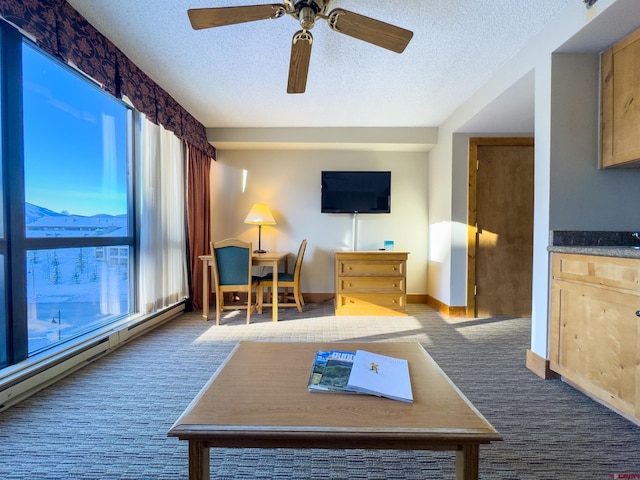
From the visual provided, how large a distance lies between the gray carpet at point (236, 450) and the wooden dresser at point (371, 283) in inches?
46.0

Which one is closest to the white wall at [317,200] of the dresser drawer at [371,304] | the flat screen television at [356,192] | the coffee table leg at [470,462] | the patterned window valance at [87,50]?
the flat screen television at [356,192]

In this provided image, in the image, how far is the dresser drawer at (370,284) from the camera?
371 cm

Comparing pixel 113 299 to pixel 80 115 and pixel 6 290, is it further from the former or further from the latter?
pixel 80 115

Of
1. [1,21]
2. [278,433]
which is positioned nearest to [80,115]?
[1,21]

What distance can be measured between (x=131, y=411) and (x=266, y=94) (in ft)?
8.94

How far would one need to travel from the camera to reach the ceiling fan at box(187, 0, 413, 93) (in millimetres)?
1475

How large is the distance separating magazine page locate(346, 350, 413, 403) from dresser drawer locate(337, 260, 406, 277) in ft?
8.10

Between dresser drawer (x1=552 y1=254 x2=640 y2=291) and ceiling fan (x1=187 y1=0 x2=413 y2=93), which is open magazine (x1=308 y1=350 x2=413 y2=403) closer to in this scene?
dresser drawer (x1=552 y1=254 x2=640 y2=291)

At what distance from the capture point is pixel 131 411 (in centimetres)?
161

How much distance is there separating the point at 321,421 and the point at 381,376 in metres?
0.32

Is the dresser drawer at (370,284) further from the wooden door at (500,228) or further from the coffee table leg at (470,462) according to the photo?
the coffee table leg at (470,462)

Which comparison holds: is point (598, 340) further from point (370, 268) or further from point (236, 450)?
point (370, 268)

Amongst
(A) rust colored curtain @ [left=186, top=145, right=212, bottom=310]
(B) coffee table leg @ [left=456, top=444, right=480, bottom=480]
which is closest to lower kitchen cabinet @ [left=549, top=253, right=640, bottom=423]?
(B) coffee table leg @ [left=456, top=444, right=480, bottom=480]

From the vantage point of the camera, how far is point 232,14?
4.88ft
